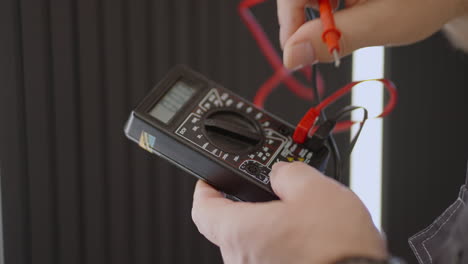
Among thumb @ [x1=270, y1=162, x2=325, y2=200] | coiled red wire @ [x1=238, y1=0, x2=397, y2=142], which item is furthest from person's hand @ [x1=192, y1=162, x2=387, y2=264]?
coiled red wire @ [x1=238, y1=0, x2=397, y2=142]

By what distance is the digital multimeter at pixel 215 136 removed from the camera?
59 cm

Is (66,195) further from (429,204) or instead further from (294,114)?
(429,204)

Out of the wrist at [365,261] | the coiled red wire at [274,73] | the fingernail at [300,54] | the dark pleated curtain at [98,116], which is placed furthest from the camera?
the coiled red wire at [274,73]

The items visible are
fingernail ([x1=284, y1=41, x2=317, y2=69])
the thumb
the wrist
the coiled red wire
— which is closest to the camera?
the wrist

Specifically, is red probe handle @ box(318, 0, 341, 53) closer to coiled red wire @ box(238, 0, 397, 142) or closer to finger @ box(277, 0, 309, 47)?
finger @ box(277, 0, 309, 47)

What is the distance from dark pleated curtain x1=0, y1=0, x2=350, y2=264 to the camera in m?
0.82

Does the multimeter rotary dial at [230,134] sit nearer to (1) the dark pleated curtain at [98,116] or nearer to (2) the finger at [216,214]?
(2) the finger at [216,214]

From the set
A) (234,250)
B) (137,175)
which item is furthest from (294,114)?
(234,250)

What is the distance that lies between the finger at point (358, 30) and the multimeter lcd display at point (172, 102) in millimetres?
146

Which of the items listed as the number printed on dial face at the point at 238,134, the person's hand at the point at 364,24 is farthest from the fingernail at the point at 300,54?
the number printed on dial face at the point at 238,134

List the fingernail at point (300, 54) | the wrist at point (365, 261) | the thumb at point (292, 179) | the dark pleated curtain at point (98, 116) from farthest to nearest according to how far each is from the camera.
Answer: the dark pleated curtain at point (98, 116) → the fingernail at point (300, 54) → the thumb at point (292, 179) → the wrist at point (365, 261)

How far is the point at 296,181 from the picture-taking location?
490mm

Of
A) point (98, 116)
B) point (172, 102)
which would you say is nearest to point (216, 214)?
point (172, 102)

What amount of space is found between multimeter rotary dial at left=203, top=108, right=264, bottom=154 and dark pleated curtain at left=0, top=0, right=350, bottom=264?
1.04 ft
